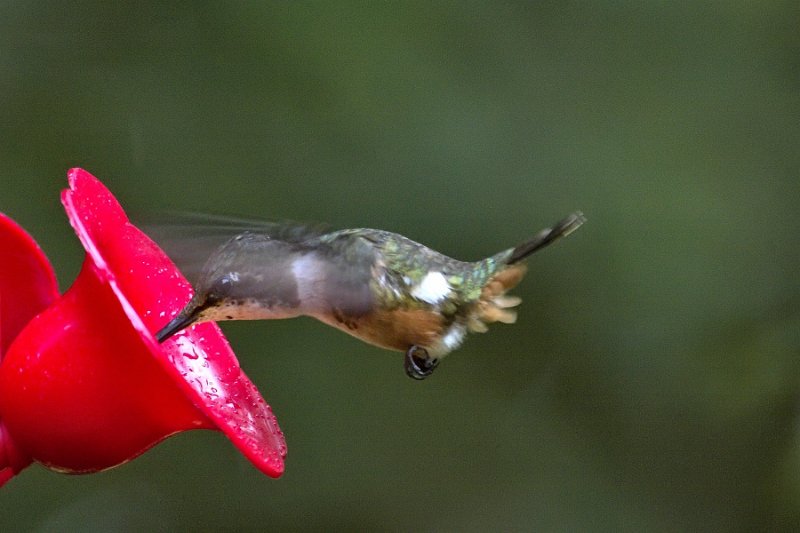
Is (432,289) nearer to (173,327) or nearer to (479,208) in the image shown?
(173,327)

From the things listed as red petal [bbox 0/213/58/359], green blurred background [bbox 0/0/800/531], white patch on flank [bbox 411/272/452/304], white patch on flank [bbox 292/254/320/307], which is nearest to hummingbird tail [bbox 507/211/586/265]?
white patch on flank [bbox 411/272/452/304]

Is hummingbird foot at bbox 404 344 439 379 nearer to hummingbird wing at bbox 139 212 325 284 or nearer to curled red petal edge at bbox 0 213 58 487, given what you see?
hummingbird wing at bbox 139 212 325 284

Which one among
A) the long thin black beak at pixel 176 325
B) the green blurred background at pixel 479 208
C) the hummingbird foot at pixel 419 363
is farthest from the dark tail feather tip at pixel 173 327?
the green blurred background at pixel 479 208

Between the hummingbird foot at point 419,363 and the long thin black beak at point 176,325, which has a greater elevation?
the hummingbird foot at point 419,363

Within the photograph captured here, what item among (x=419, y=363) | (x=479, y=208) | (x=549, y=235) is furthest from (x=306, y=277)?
(x=479, y=208)

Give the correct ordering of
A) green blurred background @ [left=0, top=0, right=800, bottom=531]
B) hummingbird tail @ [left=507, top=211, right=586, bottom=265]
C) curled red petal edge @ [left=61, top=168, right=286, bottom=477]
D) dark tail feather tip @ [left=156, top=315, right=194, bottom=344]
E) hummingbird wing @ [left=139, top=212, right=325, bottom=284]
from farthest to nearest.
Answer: green blurred background @ [left=0, top=0, right=800, bottom=531] < hummingbird wing @ [left=139, top=212, right=325, bottom=284] < hummingbird tail @ [left=507, top=211, right=586, bottom=265] < dark tail feather tip @ [left=156, top=315, right=194, bottom=344] < curled red petal edge @ [left=61, top=168, right=286, bottom=477]

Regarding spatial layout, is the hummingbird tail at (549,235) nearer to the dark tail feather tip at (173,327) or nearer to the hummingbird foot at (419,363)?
the hummingbird foot at (419,363)
